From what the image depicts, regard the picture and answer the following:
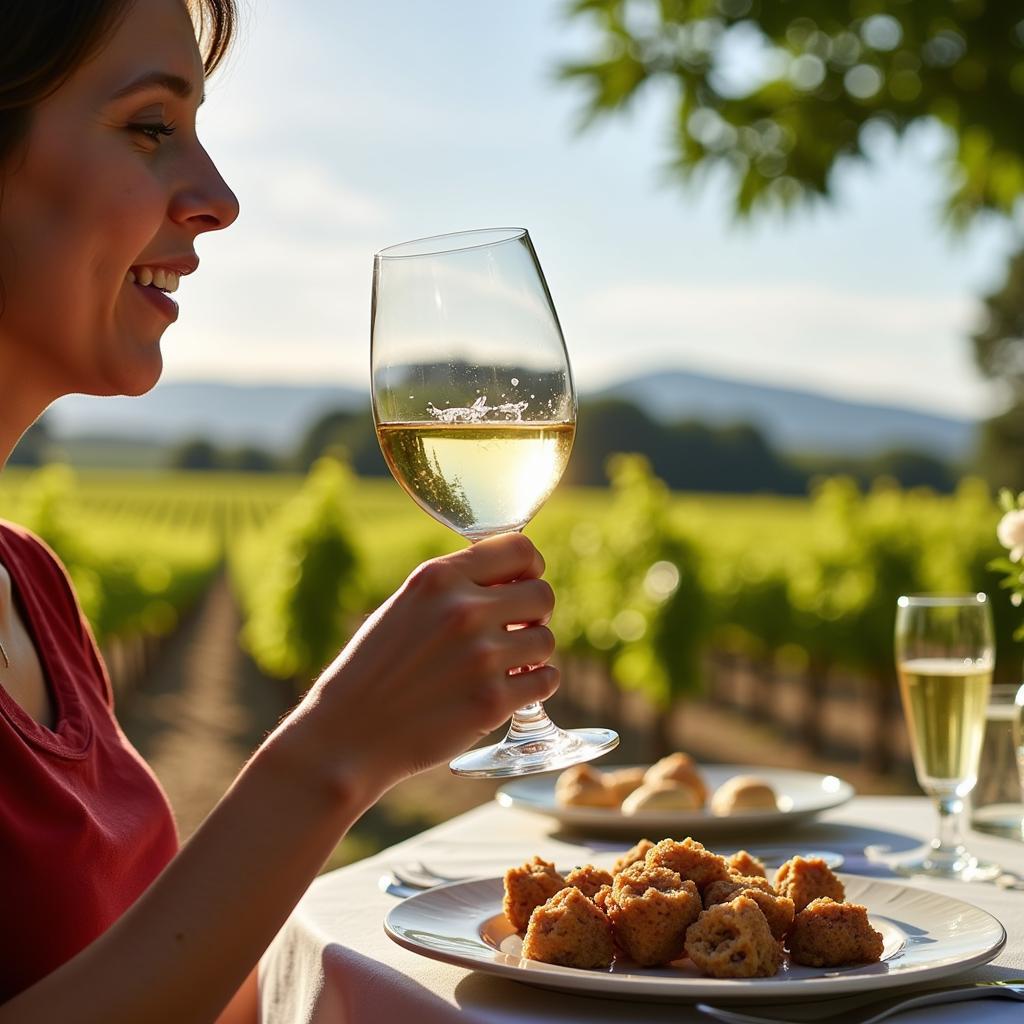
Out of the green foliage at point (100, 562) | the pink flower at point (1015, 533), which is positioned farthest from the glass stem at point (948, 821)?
the green foliage at point (100, 562)

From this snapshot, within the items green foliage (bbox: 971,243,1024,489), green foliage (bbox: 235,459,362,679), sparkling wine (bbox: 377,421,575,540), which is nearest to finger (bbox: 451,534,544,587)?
sparkling wine (bbox: 377,421,575,540)

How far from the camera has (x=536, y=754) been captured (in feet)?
4.66

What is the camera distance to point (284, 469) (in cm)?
10538

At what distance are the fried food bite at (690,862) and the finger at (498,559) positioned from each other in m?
0.48

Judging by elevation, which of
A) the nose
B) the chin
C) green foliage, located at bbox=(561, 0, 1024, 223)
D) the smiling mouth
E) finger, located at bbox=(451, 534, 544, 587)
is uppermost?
green foliage, located at bbox=(561, 0, 1024, 223)

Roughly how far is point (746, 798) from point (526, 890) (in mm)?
935

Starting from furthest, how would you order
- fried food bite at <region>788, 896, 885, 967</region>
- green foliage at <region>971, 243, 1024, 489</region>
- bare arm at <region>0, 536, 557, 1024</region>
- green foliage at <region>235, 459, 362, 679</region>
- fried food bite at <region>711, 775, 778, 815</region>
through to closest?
1. green foliage at <region>971, 243, 1024, 489</region>
2. green foliage at <region>235, 459, 362, 679</region>
3. fried food bite at <region>711, 775, 778, 815</region>
4. fried food bite at <region>788, 896, 885, 967</region>
5. bare arm at <region>0, 536, 557, 1024</region>

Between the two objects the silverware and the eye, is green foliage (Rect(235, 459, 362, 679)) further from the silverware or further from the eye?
the silverware

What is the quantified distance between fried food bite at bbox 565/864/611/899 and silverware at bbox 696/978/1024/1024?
0.86 ft

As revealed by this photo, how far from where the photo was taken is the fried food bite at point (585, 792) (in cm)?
249

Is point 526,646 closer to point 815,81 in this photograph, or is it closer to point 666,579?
point 815,81

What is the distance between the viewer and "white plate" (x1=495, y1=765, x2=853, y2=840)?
89.7 inches

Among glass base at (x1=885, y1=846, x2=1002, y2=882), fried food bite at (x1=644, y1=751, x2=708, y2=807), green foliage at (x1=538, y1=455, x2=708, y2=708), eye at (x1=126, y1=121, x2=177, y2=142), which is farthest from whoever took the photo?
green foliage at (x1=538, y1=455, x2=708, y2=708)

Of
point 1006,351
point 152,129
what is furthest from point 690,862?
point 1006,351
